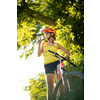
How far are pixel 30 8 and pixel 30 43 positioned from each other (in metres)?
0.62

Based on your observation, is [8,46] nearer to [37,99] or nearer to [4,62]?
[4,62]

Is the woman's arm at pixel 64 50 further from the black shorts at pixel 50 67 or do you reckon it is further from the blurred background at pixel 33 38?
the black shorts at pixel 50 67

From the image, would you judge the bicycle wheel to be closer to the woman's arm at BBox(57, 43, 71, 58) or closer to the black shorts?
the black shorts

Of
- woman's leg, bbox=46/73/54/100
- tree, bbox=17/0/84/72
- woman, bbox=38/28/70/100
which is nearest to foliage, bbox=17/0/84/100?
tree, bbox=17/0/84/72

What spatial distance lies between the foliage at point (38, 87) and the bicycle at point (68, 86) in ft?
0.63

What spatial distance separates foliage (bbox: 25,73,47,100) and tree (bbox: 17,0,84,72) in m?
0.41

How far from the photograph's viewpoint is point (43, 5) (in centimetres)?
257

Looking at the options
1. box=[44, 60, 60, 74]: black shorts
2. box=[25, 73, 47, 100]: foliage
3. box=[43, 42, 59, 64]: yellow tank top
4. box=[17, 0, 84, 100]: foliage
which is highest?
box=[17, 0, 84, 100]: foliage

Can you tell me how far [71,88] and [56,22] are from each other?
1.17 m

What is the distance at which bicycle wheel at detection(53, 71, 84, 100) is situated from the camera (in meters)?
2.03

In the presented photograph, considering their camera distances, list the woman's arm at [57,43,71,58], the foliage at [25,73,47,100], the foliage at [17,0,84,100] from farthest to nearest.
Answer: the foliage at [17,0,84,100] < the woman's arm at [57,43,71,58] < the foliage at [25,73,47,100]
